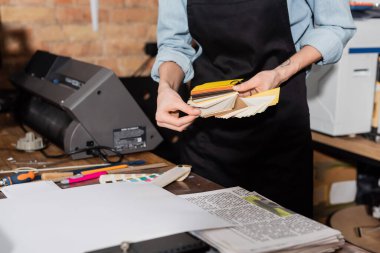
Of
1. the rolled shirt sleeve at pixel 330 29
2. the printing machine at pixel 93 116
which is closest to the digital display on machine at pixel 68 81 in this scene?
the printing machine at pixel 93 116

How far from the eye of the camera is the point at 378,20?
182 centimetres

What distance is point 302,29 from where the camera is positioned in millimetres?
1271

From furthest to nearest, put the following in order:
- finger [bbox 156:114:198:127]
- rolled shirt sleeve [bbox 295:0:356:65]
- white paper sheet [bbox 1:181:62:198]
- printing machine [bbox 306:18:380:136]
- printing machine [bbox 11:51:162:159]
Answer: printing machine [bbox 306:18:380:136] < printing machine [bbox 11:51:162:159] < rolled shirt sleeve [bbox 295:0:356:65] < finger [bbox 156:114:198:127] < white paper sheet [bbox 1:181:62:198]

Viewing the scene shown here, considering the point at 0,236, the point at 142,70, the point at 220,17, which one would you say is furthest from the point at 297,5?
the point at 142,70

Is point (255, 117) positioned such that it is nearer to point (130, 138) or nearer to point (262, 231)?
point (130, 138)

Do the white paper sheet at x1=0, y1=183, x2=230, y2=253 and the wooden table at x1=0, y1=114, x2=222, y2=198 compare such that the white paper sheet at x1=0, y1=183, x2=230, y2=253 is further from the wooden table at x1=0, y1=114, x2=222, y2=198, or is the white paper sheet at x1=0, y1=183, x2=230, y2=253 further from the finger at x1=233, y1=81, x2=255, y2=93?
the finger at x1=233, y1=81, x2=255, y2=93

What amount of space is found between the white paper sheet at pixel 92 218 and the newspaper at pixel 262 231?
3 centimetres

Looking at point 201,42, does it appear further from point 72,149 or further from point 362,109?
point 362,109

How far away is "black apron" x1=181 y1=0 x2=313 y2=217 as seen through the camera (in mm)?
1245

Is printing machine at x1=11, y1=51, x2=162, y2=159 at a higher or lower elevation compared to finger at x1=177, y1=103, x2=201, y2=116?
lower

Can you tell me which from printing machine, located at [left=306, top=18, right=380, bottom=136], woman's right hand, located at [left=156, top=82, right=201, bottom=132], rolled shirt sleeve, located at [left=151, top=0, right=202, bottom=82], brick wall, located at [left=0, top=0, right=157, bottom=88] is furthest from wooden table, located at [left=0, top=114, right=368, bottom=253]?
printing machine, located at [left=306, top=18, right=380, bottom=136]

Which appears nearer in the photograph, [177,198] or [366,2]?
[177,198]

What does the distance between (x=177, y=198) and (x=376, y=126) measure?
4.04 ft

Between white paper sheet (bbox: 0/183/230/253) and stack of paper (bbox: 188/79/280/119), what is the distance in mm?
187
